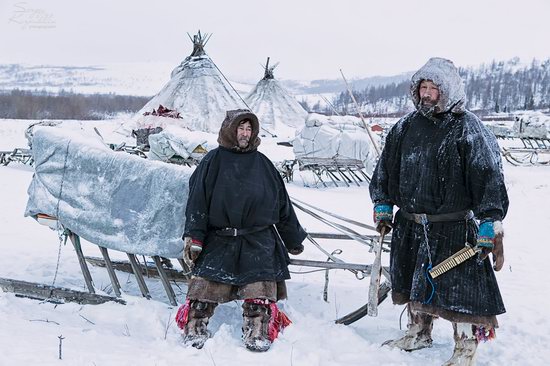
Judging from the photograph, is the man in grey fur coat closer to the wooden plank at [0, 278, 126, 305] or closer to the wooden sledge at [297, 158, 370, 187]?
the wooden plank at [0, 278, 126, 305]

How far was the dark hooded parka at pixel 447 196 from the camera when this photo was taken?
104 inches

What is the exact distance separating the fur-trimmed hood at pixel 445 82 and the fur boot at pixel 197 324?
5.45 feet

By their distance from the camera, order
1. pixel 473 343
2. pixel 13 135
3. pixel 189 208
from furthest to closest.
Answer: pixel 13 135 < pixel 189 208 < pixel 473 343

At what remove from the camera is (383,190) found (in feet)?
10.1

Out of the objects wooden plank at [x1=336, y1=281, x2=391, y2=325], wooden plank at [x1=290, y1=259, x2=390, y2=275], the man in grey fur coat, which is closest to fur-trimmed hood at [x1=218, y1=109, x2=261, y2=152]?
wooden plank at [x1=290, y1=259, x2=390, y2=275]

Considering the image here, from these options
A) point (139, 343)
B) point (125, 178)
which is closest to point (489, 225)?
point (139, 343)

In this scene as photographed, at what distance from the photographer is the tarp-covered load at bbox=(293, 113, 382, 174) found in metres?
12.2

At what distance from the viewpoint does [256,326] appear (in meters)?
3.05

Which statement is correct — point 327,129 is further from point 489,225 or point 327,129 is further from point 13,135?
point 13,135

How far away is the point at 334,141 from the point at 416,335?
9.45 m

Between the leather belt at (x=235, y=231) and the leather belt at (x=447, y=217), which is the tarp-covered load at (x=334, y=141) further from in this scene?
the leather belt at (x=447, y=217)

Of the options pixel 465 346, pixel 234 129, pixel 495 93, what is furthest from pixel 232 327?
pixel 495 93

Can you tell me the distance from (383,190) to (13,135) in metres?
24.7

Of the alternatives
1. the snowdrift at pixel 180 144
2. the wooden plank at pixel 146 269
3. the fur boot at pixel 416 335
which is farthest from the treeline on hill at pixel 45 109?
the fur boot at pixel 416 335
